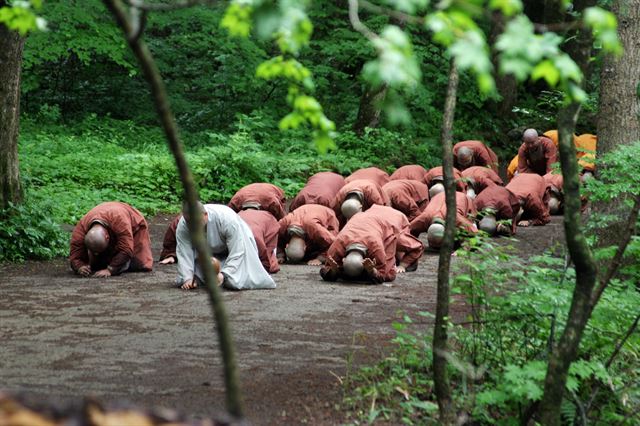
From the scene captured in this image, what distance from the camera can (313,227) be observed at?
11.3 meters

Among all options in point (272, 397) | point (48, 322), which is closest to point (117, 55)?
point (48, 322)

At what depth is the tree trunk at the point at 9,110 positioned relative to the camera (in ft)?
34.7


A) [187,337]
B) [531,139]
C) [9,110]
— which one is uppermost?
[531,139]

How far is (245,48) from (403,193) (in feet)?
24.1

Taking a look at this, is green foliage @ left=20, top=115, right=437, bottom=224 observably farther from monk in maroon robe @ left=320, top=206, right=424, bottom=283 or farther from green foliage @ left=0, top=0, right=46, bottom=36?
green foliage @ left=0, top=0, right=46, bottom=36

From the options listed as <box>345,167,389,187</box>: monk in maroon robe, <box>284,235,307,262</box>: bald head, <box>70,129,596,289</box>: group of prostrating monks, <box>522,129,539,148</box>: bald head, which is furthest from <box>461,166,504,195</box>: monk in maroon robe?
<box>284,235,307,262</box>: bald head

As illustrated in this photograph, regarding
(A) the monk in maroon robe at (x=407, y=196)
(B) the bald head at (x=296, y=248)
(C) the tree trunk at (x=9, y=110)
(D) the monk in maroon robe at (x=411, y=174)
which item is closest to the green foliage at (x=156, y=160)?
(C) the tree trunk at (x=9, y=110)

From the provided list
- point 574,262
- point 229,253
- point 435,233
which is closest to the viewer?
point 574,262

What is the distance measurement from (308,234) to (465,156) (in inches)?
233

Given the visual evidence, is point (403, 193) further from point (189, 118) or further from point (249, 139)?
point (189, 118)

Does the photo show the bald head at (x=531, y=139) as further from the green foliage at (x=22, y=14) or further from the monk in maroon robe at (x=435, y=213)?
the green foliage at (x=22, y=14)

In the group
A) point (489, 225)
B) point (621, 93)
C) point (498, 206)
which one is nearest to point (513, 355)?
point (621, 93)

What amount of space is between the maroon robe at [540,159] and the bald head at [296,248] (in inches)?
244

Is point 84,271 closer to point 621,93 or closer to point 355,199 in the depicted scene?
point 355,199
